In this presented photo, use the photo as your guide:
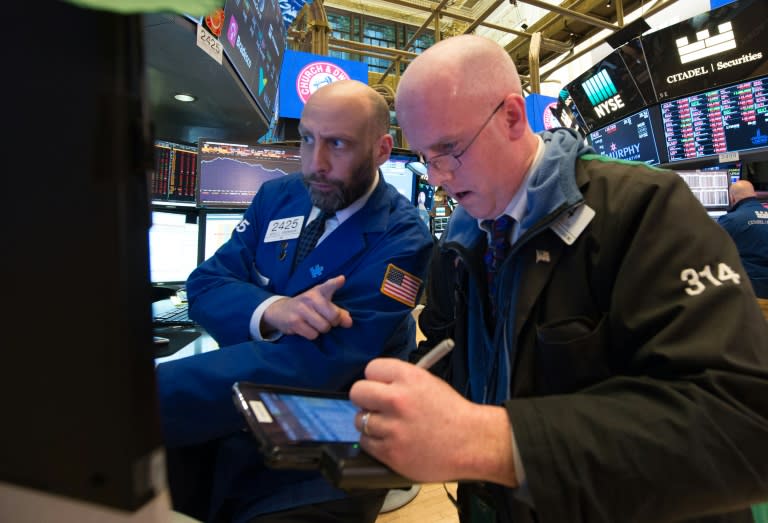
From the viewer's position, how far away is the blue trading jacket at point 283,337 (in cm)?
92

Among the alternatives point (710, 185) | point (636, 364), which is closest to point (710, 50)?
point (710, 185)

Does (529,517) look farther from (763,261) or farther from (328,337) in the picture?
(763,261)

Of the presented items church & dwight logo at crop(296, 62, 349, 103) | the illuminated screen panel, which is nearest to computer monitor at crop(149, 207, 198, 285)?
church & dwight logo at crop(296, 62, 349, 103)

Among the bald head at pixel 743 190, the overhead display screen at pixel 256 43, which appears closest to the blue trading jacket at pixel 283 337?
the overhead display screen at pixel 256 43

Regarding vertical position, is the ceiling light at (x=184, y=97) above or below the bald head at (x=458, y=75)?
above

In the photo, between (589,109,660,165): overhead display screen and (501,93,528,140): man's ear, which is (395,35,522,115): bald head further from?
(589,109,660,165): overhead display screen

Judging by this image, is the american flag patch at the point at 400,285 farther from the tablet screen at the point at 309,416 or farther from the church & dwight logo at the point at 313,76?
the church & dwight logo at the point at 313,76

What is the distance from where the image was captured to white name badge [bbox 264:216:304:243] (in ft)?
4.17

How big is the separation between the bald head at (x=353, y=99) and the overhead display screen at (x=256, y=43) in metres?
0.34

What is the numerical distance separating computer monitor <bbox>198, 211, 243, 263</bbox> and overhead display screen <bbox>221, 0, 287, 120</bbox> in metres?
0.54

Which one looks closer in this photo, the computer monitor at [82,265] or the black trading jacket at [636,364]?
the computer monitor at [82,265]

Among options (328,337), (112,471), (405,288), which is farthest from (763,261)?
(112,471)

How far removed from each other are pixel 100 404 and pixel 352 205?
3.46 ft

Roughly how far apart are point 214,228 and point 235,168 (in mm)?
316
